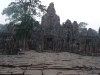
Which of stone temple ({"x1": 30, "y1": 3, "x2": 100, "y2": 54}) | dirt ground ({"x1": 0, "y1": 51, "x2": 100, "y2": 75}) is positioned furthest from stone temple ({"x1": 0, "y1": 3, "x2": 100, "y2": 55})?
dirt ground ({"x1": 0, "y1": 51, "x2": 100, "y2": 75})

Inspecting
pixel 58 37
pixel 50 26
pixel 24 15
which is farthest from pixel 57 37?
pixel 24 15

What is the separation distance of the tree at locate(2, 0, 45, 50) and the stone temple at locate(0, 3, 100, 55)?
161 inches

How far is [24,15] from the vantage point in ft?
86.6

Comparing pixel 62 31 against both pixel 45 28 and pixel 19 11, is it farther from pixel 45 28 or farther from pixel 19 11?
pixel 19 11

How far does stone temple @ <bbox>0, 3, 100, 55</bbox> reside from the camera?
28.4m

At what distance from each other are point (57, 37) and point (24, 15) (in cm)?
919

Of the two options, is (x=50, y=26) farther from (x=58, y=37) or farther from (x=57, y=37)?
(x=57, y=37)

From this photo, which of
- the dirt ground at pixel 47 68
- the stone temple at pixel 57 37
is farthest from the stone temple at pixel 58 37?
the dirt ground at pixel 47 68

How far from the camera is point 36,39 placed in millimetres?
31703

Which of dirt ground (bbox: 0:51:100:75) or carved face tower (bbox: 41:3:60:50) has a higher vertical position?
carved face tower (bbox: 41:3:60:50)

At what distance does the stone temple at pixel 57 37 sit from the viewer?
2841 centimetres

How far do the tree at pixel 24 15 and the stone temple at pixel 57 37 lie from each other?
4.09 meters

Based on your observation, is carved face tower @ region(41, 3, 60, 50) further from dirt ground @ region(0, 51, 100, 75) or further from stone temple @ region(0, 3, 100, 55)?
dirt ground @ region(0, 51, 100, 75)

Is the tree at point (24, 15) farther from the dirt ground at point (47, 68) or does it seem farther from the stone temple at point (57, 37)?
the dirt ground at point (47, 68)
